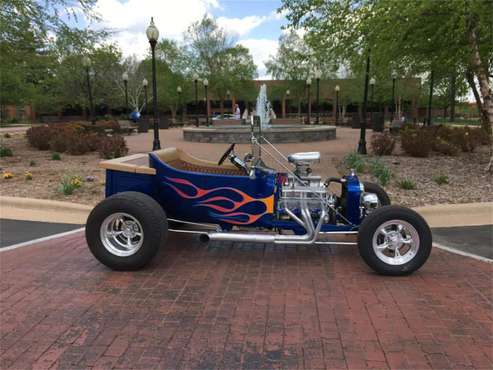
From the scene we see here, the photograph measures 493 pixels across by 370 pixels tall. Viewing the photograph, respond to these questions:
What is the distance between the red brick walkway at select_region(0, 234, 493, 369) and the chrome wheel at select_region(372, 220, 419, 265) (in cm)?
21

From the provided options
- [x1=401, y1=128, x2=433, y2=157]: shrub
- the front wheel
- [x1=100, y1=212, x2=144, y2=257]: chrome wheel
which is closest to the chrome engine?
the front wheel

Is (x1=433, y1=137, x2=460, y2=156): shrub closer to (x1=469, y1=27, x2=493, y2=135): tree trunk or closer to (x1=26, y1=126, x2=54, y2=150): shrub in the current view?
(x1=469, y1=27, x2=493, y2=135): tree trunk

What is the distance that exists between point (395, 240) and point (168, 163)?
2.56 m

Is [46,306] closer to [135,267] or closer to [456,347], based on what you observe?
[135,267]

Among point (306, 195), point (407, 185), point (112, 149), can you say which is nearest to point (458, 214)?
point (407, 185)

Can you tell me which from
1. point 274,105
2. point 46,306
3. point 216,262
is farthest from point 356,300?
point 274,105

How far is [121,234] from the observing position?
4477 mm

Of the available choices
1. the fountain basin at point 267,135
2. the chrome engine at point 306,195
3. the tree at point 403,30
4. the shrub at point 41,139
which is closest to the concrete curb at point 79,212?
the chrome engine at point 306,195

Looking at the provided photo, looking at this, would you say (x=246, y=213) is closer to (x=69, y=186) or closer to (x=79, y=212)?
(x=79, y=212)

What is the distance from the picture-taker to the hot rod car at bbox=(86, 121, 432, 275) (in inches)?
164

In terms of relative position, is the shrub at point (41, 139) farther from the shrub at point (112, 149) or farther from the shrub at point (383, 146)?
the shrub at point (383, 146)

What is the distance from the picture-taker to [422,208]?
655cm

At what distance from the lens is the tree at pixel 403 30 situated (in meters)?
7.85

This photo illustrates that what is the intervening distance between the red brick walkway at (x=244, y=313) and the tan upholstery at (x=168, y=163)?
3.28 ft
